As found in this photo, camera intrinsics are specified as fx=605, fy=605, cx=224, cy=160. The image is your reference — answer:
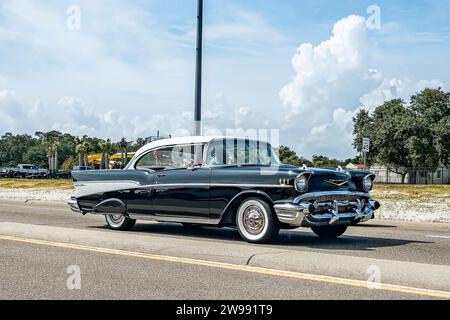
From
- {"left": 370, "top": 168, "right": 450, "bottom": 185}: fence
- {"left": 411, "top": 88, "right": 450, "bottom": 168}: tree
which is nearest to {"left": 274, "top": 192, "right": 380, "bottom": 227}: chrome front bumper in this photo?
{"left": 370, "top": 168, "right": 450, "bottom": 185}: fence

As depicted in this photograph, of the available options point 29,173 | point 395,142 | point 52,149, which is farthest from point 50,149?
point 395,142

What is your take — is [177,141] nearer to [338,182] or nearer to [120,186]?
[120,186]

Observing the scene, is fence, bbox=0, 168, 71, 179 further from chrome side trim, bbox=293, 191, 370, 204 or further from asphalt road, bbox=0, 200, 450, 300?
chrome side trim, bbox=293, 191, 370, 204

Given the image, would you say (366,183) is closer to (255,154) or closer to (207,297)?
(255,154)

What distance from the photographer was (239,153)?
34.1ft

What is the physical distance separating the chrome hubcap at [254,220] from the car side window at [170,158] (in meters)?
1.55

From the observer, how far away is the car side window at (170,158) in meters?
10.6

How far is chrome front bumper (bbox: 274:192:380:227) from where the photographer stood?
8.88 meters

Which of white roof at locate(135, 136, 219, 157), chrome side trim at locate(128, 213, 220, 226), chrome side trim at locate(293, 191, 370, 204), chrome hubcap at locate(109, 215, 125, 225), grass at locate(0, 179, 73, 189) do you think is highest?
white roof at locate(135, 136, 219, 157)

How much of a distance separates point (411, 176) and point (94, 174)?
167ft

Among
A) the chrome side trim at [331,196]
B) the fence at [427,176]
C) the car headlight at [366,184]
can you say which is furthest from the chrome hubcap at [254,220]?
the fence at [427,176]

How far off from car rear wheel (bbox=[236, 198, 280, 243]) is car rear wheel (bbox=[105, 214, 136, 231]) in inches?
113

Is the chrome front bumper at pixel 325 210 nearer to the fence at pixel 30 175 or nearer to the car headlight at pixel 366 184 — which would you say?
the car headlight at pixel 366 184
